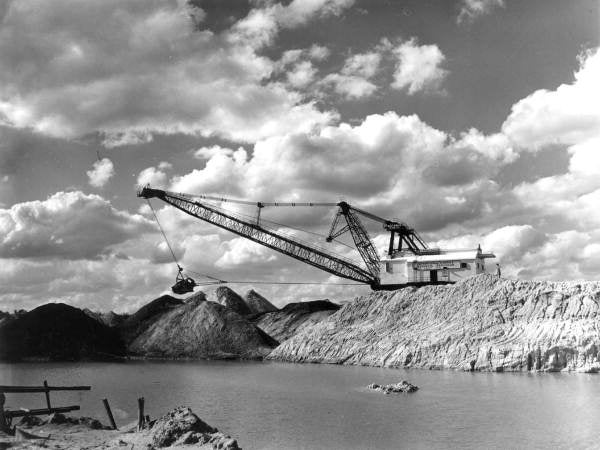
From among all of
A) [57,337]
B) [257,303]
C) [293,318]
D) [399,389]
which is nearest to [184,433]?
[399,389]

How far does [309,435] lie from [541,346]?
3228 centimetres

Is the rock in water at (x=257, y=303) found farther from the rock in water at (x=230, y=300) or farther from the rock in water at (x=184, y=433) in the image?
the rock in water at (x=184, y=433)

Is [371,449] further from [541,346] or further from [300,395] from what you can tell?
[541,346]

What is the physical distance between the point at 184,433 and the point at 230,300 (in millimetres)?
A: 94981

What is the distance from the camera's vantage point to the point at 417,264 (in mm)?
71062

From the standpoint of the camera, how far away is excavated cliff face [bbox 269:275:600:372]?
1941 inches

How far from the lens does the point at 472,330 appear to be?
54812mm

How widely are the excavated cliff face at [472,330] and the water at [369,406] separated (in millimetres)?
3603

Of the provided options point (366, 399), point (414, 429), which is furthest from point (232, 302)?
point (414, 429)

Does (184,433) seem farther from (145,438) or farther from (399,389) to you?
(399,389)

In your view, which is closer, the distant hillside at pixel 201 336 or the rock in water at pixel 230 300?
the distant hillside at pixel 201 336

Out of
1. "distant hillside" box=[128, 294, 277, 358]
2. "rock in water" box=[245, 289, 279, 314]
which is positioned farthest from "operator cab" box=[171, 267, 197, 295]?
"rock in water" box=[245, 289, 279, 314]

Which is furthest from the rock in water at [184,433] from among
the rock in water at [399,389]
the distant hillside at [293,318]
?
the distant hillside at [293,318]

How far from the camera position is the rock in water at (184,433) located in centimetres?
2030
